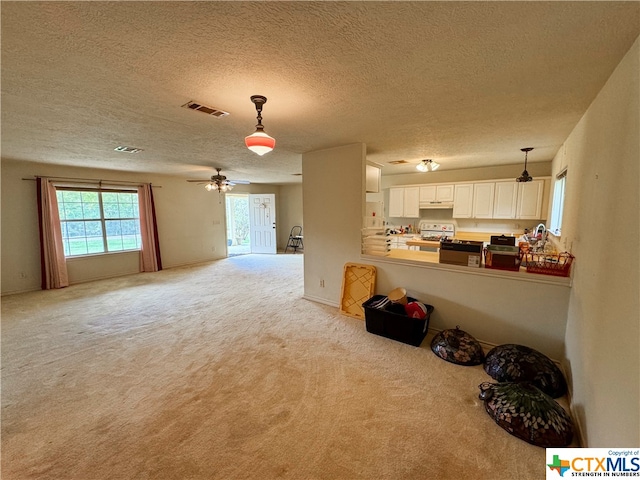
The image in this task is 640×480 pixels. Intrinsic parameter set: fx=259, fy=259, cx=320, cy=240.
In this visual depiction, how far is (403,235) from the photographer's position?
5.98 metres

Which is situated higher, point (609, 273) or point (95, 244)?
point (609, 273)

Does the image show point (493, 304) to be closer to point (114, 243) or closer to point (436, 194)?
point (436, 194)

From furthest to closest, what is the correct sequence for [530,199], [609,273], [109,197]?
[109,197] < [530,199] < [609,273]

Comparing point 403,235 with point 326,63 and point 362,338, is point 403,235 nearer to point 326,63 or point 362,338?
point 362,338

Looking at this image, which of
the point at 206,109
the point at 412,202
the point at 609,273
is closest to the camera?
the point at 609,273

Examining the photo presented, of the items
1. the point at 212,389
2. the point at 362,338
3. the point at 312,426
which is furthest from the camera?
the point at 362,338

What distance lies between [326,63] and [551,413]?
8.60 feet

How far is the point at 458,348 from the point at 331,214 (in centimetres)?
231

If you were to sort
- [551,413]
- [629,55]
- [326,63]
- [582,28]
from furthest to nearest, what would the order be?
[551,413] → [326,63] → [629,55] → [582,28]

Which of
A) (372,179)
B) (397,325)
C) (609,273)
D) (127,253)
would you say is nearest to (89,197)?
(127,253)

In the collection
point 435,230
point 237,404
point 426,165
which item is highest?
point 426,165

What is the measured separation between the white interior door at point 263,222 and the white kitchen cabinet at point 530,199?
6310 millimetres

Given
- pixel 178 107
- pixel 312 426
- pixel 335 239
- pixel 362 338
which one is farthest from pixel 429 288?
pixel 178 107

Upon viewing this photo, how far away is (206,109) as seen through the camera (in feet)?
7.27
